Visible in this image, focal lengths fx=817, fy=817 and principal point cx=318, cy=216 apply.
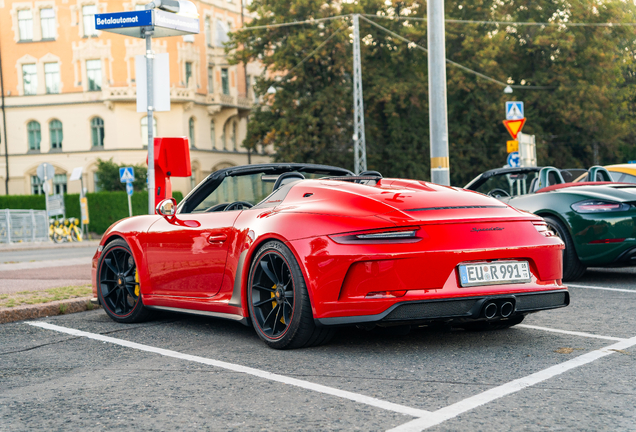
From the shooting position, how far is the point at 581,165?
42875 millimetres

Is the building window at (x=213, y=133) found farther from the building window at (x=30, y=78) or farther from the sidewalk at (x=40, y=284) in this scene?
the sidewalk at (x=40, y=284)

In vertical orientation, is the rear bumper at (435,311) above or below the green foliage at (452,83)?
below

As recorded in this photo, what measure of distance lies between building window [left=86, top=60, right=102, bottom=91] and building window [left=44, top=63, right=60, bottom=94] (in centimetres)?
207

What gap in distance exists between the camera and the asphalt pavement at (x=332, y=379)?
3.59 metres

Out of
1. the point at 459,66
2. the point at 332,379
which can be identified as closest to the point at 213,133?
the point at 459,66

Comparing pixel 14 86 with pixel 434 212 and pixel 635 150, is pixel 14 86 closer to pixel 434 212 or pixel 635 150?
pixel 635 150

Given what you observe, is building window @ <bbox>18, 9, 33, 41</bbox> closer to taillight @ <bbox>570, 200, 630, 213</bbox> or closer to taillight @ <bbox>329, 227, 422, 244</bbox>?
taillight @ <bbox>570, 200, 630, 213</bbox>

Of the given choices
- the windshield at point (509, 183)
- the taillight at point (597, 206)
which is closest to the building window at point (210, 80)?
the windshield at point (509, 183)

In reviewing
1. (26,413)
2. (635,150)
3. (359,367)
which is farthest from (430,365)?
(635,150)

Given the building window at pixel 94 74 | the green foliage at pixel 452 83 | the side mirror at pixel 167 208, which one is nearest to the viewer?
the side mirror at pixel 167 208

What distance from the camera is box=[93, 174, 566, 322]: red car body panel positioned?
4.76 metres

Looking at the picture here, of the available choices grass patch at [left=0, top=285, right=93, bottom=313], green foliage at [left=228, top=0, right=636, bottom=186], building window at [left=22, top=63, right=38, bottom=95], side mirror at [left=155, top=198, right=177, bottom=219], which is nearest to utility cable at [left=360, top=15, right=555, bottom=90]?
green foliage at [left=228, top=0, right=636, bottom=186]

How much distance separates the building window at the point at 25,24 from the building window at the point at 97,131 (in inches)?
260

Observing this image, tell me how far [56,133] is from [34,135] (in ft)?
4.60
